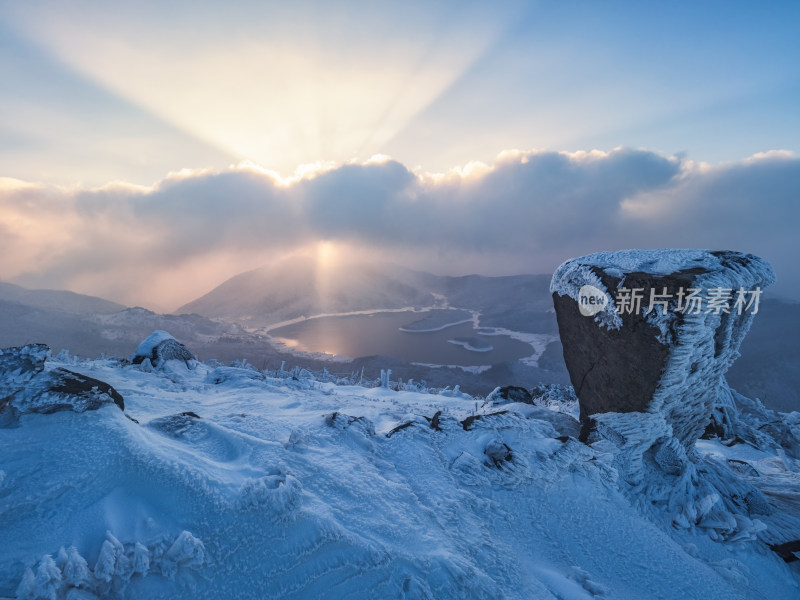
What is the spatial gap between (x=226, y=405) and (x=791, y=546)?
8781mm

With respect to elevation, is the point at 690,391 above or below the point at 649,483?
above

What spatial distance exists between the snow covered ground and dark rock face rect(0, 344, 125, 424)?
0.16m

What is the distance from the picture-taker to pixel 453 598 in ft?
8.85

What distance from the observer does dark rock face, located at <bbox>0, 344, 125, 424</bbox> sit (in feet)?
11.3

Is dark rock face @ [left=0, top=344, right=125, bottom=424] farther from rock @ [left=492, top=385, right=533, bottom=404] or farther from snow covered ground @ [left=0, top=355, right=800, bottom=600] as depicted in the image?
rock @ [left=492, top=385, right=533, bottom=404]

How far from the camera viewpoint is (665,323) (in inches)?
195

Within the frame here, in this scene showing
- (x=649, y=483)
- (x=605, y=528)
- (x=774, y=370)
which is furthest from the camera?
(x=774, y=370)

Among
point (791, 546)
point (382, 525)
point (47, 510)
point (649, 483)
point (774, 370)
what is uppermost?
point (47, 510)

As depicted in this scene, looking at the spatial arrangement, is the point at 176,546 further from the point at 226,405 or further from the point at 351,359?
the point at 351,359

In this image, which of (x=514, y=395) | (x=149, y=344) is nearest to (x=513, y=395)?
(x=514, y=395)

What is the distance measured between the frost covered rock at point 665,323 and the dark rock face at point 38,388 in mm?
7029

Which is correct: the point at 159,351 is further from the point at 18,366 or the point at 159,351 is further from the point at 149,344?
the point at 18,366

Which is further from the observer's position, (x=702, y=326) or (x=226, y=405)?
(x=226, y=405)

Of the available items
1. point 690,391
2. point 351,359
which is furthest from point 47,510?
point 351,359
